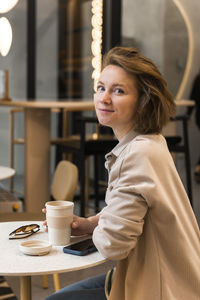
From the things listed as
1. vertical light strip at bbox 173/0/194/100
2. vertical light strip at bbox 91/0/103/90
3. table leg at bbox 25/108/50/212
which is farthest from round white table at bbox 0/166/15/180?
vertical light strip at bbox 91/0/103/90

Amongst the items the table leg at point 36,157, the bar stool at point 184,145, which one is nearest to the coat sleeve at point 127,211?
the bar stool at point 184,145

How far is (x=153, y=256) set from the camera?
137 centimetres

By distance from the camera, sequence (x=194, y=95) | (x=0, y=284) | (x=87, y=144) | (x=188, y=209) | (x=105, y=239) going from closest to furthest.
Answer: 1. (x=105, y=239)
2. (x=188, y=209)
3. (x=0, y=284)
4. (x=87, y=144)
5. (x=194, y=95)

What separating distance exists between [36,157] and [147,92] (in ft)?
10.6

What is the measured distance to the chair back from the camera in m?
2.70

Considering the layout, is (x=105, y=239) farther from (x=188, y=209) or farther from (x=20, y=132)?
(x=20, y=132)

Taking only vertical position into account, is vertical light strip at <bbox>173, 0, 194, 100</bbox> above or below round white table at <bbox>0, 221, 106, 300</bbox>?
above

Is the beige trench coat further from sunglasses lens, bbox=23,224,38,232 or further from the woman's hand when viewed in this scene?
sunglasses lens, bbox=23,224,38,232

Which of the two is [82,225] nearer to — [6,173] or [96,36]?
[6,173]

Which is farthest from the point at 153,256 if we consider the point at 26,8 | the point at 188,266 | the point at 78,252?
the point at 26,8

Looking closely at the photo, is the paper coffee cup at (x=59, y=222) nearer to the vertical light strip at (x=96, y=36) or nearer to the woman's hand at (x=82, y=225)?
the woman's hand at (x=82, y=225)

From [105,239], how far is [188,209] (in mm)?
252

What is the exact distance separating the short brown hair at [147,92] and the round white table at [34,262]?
378 mm

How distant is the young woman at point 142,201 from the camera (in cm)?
135
